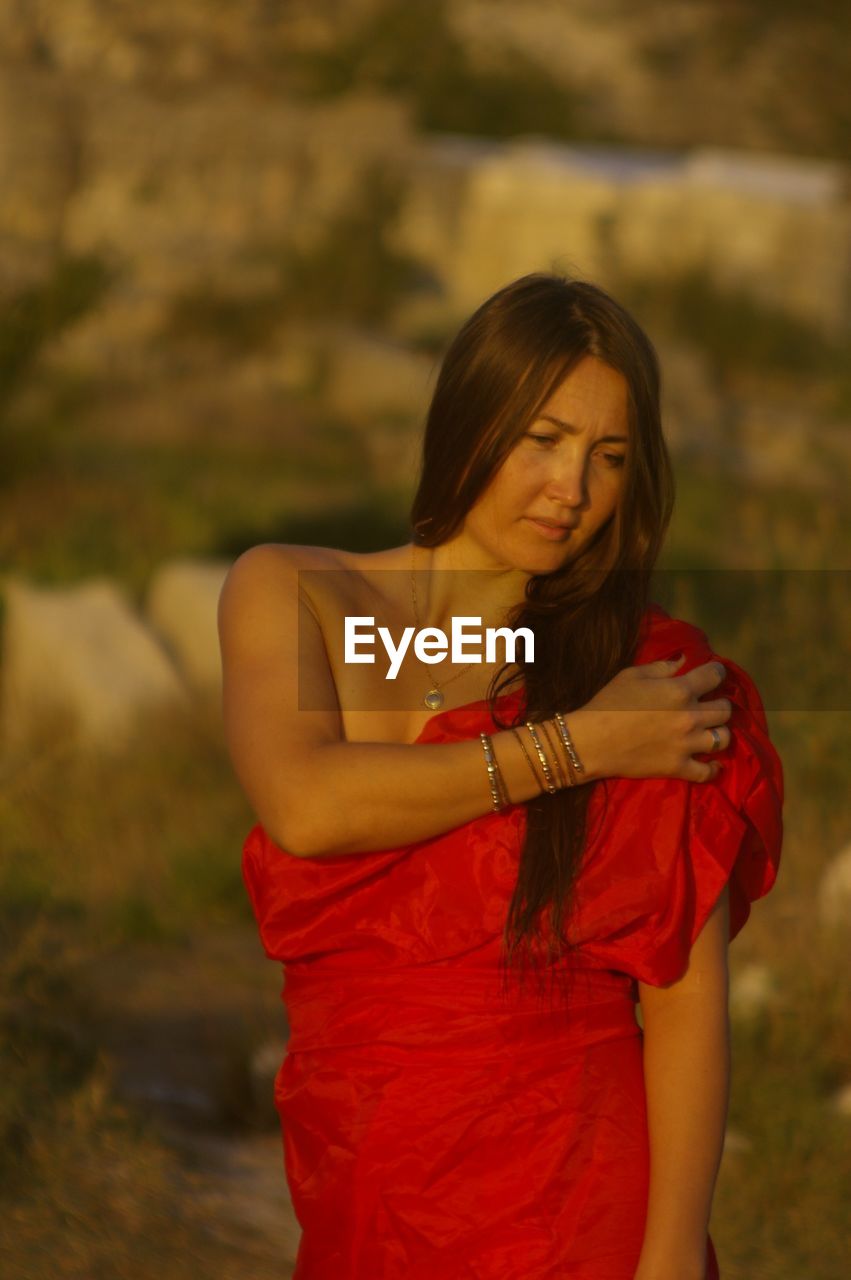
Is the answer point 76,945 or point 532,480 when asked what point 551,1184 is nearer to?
point 532,480

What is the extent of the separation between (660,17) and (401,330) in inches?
581

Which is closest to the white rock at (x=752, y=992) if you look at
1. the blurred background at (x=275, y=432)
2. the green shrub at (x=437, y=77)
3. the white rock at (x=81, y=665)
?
the blurred background at (x=275, y=432)

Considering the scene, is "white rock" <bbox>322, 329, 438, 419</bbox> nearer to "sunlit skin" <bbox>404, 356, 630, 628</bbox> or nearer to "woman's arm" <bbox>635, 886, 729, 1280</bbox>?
"sunlit skin" <bbox>404, 356, 630, 628</bbox>

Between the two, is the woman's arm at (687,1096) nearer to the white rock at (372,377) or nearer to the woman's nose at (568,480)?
the woman's nose at (568,480)

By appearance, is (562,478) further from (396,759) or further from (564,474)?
(396,759)

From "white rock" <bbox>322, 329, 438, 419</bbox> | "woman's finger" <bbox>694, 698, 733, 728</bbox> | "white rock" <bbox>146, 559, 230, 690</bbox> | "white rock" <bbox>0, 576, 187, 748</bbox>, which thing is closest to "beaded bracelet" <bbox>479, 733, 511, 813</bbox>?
"woman's finger" <bbox>694, 698, 733, 728</bbox>

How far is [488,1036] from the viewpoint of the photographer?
1817mm

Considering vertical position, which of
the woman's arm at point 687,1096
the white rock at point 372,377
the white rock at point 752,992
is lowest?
the white rock at point 752,992

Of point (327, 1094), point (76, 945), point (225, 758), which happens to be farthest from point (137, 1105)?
point (225, 758)

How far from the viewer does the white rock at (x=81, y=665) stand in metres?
8.00

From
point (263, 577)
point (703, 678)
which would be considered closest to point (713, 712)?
point (703, 678)

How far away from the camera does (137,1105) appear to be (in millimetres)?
A: 4027

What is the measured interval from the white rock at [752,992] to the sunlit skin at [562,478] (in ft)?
8.38

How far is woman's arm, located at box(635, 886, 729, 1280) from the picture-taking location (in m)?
1.76
